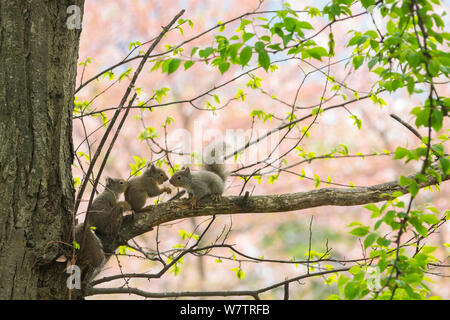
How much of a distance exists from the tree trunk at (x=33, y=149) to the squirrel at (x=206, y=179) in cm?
131

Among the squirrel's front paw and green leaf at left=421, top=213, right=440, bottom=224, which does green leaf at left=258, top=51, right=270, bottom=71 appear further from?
the squirrel's front paw

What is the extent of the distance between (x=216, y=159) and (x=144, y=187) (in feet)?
2.64

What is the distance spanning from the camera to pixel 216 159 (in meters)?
4.38

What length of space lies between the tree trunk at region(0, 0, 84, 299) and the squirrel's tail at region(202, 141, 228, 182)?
1897mm

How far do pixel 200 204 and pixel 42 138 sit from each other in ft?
3.86

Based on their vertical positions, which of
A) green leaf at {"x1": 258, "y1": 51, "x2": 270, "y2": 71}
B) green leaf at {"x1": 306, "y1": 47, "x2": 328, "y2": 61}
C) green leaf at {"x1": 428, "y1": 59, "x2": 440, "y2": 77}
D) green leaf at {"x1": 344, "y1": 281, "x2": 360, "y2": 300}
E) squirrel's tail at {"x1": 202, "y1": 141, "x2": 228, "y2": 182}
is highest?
squirrel's tail at {"x1": 202, "y1": 141, "x2": 228, "y2": 182}

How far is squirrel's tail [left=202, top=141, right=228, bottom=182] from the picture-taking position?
4.32 metres

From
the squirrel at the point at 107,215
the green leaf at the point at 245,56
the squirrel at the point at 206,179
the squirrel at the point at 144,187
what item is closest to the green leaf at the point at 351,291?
the green leaf at the point at 245,56

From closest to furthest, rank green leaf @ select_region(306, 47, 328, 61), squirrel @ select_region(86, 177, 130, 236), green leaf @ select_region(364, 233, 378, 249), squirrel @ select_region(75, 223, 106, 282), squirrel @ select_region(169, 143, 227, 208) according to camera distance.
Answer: green leaf @ select_region(364, 233, 378, 249) < green leaf @ select_region(306, 47, 328, 61) < squirrel @ select_region(75, 223, 106, 282) < squirrel @ select_region(86, 177, 130, 236) < squirrel @ select_region(169, 143, 227, 208)

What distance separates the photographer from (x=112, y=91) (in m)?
10.7

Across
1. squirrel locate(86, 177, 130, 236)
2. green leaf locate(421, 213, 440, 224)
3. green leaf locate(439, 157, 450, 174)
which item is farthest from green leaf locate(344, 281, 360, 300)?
squirrel locate(86, 177, 130, 236)
